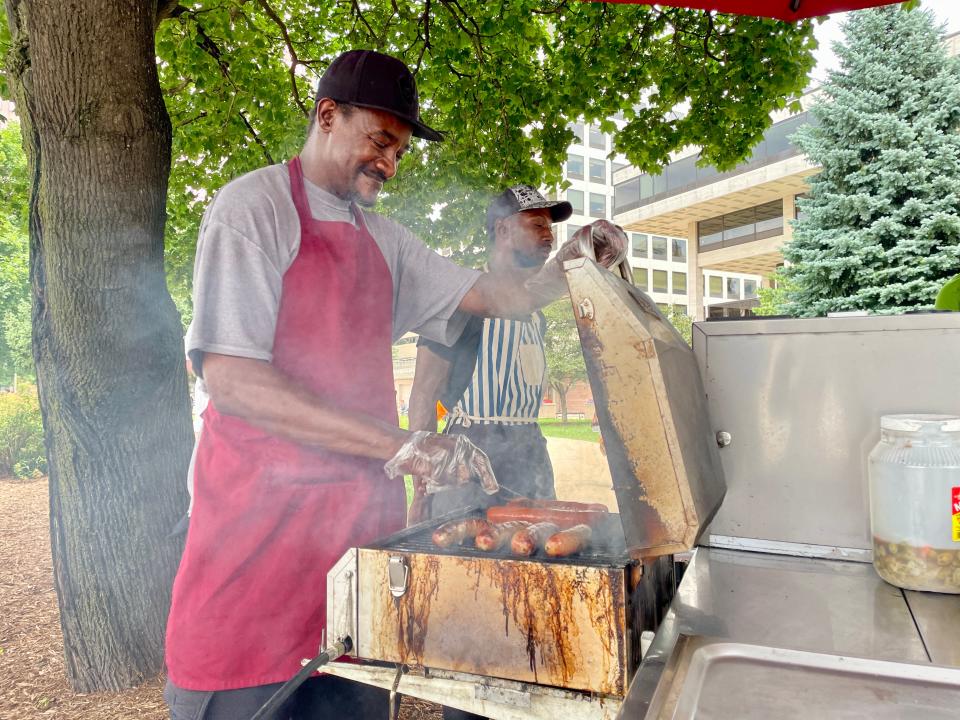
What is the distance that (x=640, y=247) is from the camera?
4262 centimetres

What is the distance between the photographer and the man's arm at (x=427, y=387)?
3.23 meters

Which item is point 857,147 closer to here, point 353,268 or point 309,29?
point 309,29

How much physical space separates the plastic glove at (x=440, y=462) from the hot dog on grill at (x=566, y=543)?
203 mm

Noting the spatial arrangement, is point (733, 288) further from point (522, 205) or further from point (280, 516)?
point (280, 516)

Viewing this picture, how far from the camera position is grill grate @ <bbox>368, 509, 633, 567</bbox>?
53.6 inches

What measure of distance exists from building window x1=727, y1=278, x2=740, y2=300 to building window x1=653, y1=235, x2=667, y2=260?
17.6ft

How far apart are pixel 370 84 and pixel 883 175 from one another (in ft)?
Result: 49.9

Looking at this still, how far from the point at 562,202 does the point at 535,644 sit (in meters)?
2.60

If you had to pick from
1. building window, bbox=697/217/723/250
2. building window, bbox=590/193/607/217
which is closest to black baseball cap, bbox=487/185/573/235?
building window, bbox=697/217/723/250

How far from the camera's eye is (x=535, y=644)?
1.31 m

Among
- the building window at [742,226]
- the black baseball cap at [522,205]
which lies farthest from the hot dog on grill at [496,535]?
the building window at [742,226]

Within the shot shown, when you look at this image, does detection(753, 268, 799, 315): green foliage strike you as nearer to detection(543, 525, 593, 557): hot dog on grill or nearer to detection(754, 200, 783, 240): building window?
detection(754, 200, 783, 240): building window

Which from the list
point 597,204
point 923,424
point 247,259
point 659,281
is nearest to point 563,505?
point 923,424

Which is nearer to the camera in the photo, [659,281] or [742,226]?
[742,226]
